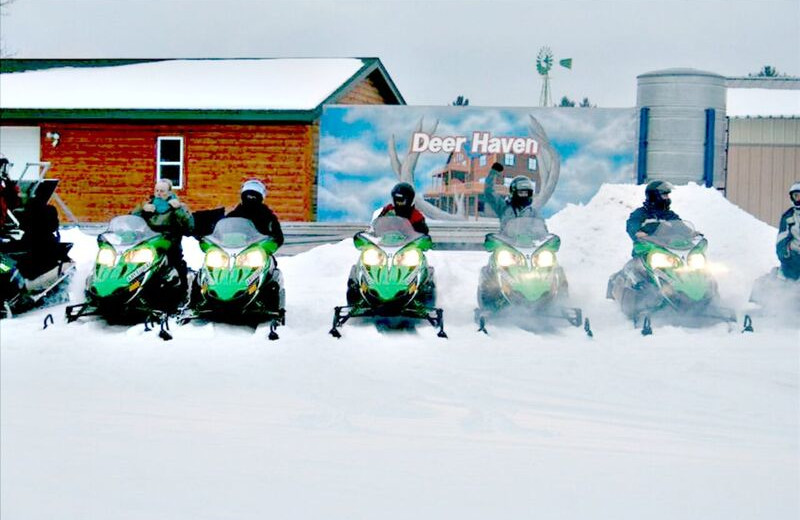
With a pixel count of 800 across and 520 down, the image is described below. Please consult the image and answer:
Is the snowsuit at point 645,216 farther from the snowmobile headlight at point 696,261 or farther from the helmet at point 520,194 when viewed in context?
the helmet at point 520,194

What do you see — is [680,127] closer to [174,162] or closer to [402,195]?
[402,195]

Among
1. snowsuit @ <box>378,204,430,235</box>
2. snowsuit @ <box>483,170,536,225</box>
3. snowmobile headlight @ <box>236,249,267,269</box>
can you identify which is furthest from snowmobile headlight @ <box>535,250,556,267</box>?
snowmobile headlight @ <box>236,249,267,269</box>

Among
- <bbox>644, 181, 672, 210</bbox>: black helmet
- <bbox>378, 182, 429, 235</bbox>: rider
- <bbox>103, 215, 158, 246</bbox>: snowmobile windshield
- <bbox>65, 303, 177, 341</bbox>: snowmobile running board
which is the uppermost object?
<bbox>644, 181, 672, 210</bbox>: black helmet

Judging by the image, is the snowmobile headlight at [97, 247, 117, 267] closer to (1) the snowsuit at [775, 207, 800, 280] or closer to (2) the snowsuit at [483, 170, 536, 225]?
(2) the snowsuit at [483, 170, 536, 225]

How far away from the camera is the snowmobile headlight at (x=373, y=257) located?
29.6ft

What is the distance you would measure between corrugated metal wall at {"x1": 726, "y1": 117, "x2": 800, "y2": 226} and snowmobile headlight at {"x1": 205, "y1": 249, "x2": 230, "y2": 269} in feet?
41.0

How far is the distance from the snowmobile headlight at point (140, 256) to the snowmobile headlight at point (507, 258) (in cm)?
320

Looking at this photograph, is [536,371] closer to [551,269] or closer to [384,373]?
[384,373]

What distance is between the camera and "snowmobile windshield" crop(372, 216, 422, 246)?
9.11 m

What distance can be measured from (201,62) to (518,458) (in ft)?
64.7

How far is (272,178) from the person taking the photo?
19.1 metres

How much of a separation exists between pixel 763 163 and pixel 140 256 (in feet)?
44.4

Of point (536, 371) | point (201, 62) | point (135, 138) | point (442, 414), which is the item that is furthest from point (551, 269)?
point (201, 62)

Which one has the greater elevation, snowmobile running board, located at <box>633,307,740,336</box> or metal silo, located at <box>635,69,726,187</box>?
metal silo, located at <box>635,69,726,187</box>
